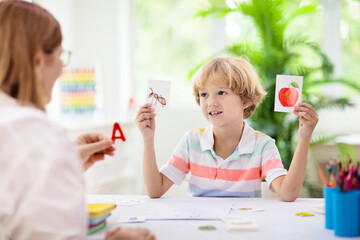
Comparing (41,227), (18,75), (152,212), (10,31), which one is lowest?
(152,212)

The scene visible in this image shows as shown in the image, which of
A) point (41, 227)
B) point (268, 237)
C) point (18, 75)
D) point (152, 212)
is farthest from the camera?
point (152, 212)

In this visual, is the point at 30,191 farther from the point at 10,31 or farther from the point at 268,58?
the point at 268,58

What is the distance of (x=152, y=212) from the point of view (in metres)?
1.63

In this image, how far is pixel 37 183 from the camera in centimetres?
101

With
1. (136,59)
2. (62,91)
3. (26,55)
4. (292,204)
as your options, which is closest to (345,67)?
(136,59)

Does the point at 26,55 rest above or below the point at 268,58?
below

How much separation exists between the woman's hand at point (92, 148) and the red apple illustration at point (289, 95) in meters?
0.76

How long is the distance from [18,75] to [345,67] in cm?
429

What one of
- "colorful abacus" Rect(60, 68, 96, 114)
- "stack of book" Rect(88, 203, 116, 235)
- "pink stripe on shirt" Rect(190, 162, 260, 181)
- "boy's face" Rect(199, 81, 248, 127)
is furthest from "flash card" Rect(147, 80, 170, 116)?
"colorful abacus" Rect(60, 68, 96, 114)

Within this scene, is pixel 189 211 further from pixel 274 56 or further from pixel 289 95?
pixel 274 56

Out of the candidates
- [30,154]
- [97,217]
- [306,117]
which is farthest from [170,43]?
[30,154]

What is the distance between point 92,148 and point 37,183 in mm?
574

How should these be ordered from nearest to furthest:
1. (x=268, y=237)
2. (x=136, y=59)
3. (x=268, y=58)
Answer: (x=268, y=237), (x=268, y=58), (x=136, y=59)

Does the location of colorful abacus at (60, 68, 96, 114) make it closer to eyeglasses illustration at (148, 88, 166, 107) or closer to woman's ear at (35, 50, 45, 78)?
eyeglasses illustration at (148, 88, 166, 107)
